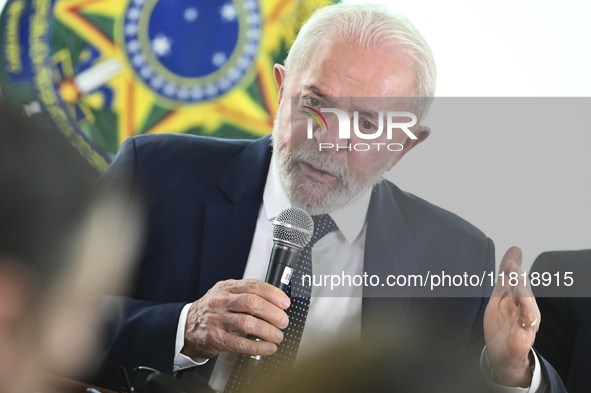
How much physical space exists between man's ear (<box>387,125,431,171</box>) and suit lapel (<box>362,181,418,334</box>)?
0.55ft

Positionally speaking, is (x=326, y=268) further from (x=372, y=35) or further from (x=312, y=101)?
(x=372, y=35)

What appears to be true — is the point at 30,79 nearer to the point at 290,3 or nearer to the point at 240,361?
the point at 290,3

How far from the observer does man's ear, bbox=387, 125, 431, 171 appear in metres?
1.45

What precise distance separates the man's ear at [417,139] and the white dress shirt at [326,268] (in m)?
0.20

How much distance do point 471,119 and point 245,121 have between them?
0.94 metres

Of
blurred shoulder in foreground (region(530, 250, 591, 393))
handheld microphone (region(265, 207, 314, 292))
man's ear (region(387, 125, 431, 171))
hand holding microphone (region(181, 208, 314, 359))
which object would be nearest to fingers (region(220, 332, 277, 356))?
hand holding microphone (region(181, 208, 314, 359))

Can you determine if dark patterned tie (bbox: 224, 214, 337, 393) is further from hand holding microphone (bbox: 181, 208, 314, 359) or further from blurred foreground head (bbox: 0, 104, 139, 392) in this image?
blurred foreground head (bbox: 0, 104, 139, 392)

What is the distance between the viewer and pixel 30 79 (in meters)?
2.00

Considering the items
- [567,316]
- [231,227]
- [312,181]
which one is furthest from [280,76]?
[567,316]

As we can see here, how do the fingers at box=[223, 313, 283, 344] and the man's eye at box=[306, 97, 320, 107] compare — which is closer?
the fingers at box=[223, 313, 283, 344]

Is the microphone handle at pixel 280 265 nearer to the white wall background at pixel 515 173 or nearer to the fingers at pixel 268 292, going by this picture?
the fingers at pixel 268 292

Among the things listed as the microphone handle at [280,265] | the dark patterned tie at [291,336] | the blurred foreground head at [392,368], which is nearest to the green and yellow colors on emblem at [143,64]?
the dark patterned tie at [291,336]

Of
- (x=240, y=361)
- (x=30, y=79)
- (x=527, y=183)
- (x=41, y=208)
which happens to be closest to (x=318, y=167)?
(x=240, y=361)

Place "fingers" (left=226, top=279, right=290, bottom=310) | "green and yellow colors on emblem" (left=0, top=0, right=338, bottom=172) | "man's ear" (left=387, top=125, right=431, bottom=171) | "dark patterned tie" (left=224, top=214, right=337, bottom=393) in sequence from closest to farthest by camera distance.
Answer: "fingers" (left=226, top=279, right=290, bottom=310)
"dark patterned tie" (left=224, top=214, right=337, bottom=393)
"man's ear" (left=387, top=125, right=431, bottom=171)
"green and yellow colors on emblem" (left=0, top=0, right=338, bottom=172)
